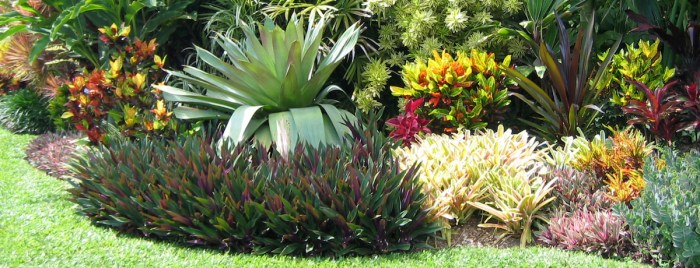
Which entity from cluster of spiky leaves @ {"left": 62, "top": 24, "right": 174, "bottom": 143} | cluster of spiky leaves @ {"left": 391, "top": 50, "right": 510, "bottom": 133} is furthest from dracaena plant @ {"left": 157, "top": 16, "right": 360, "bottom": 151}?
cluster of spiky leaves @ {"left": 391, "top": 50, "right": 510, "bottom": 133}

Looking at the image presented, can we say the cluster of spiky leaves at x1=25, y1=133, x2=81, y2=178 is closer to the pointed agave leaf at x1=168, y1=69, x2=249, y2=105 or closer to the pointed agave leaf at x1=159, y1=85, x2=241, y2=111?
the pointed agave leaf at x1=159, y1=85, x2=241, y2=111

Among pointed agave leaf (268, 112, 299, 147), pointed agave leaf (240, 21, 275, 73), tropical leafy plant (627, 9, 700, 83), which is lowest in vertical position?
pointed agave leaf (268, 112, 299, 147)

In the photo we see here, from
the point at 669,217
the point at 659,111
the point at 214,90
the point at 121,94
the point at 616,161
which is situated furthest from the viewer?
the point at 121,94

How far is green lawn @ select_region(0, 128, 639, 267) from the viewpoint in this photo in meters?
4.25

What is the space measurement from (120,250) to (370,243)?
1558 millimetres

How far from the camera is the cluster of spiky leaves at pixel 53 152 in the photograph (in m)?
6.98

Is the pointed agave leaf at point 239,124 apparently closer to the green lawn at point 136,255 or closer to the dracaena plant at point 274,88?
the dracaena plant at point 274,88

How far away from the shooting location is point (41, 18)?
25.9 feet

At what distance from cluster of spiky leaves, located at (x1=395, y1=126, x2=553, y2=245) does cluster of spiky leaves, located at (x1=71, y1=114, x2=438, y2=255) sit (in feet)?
1.14

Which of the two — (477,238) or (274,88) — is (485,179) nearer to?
(477,238)

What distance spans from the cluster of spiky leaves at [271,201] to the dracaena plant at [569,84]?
1.69 meters

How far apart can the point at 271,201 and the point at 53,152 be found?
399cm

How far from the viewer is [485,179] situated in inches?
204

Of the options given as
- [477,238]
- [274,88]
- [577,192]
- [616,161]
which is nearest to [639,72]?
[616,161]
